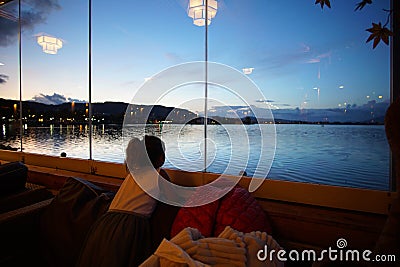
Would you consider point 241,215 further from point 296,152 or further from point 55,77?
point 55,77

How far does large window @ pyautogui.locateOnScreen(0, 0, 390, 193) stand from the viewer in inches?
59.3

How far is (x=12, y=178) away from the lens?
1.83 metres

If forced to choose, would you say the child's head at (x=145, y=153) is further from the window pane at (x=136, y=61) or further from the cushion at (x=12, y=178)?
the cushion at (x=12, y=178)

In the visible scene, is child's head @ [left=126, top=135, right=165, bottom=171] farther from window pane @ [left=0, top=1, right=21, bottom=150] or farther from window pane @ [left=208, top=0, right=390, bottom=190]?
window pane @ [left=0, top=1, right=21, bottom=150]

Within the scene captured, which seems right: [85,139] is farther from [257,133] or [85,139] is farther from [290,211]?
[290,211]

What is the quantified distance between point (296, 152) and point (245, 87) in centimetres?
60

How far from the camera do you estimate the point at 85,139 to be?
108 inches

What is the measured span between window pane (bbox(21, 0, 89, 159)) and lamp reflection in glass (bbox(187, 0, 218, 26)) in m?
1.42

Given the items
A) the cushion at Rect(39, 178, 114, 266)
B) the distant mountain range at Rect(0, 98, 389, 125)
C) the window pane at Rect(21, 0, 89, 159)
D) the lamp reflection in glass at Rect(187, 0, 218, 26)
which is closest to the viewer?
the distant mountain range at Rect(0, 98, 389, 125)

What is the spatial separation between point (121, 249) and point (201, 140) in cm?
93

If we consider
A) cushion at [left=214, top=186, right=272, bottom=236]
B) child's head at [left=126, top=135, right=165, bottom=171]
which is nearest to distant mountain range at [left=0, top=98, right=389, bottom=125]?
child's head at [left=126, top=135, right=165, bottom=171]

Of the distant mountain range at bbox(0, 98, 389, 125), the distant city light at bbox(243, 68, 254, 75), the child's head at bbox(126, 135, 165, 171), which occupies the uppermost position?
the distant city light at bbox(243, 68, 254, 75)

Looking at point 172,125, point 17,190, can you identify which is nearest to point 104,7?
point 172,125

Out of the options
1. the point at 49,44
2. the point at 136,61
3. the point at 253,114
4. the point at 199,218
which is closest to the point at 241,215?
the point at 199,218
